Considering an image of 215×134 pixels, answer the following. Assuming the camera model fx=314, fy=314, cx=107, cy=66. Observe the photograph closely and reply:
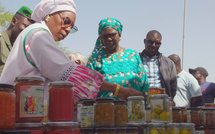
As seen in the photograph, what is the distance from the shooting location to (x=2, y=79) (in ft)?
7.09

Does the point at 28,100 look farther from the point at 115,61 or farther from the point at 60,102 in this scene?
the point at 115,61

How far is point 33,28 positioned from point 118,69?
6.48 feet

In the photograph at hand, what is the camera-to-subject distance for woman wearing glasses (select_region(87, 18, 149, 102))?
394 centimetres

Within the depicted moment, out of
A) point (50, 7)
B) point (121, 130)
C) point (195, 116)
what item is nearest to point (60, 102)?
point (121, 130)

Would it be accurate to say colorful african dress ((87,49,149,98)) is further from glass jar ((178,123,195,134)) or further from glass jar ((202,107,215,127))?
glass jar ((178,123,195,134))

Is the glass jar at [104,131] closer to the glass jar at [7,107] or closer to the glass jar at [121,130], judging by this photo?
the glass jar at [121,130]

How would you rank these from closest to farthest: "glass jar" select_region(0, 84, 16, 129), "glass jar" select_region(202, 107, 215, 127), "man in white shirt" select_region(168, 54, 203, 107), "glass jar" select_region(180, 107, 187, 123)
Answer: "glass jar" select_region(0, 84, 16, 129), "glass jar" select_region(180, 107, 187, 123), "glass jar" select_region(202, 107, 215, 127), "man in white shirt" select_region(168, 54, 203, 107)

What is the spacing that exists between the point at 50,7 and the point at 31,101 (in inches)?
39.3

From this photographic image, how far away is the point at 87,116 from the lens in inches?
82.3

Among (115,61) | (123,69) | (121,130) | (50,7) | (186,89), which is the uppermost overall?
(50,7)

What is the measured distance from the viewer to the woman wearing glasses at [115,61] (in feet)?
12.9

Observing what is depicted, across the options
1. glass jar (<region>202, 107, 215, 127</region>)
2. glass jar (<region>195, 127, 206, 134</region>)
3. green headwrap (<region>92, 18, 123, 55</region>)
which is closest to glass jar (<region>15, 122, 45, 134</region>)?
glass jar (<region>195, 127, 206, 134</region>)

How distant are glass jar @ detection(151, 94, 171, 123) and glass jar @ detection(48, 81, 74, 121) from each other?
94 cm

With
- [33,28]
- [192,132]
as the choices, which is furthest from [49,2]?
[192,132]
